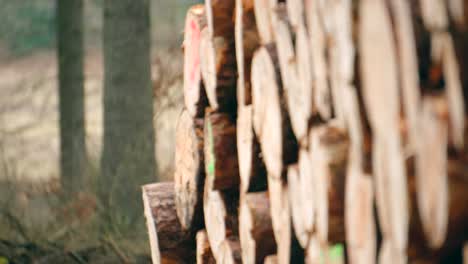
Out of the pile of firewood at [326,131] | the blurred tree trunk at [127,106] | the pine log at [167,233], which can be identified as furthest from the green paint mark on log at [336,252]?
the blurred tree trunk at [127,106]

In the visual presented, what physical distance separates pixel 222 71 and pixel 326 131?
62 centimetres

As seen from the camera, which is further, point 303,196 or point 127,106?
point 127,106

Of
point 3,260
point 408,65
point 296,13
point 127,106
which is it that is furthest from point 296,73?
point 127,106

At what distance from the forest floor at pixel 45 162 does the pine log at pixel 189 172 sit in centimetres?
211

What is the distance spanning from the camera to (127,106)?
4.85 meters

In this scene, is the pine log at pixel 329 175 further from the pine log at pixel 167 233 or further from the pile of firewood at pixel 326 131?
the pine log at pixel 167 233

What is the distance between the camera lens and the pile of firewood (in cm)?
97

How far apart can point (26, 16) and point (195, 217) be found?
4614 millimetres

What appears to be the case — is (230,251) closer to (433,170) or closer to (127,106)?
(433,170)

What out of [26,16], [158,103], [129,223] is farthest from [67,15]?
[129,223]

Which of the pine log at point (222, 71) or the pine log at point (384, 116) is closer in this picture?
the pine log at point (384, 116)

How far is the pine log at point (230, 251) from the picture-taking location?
70.4 inches

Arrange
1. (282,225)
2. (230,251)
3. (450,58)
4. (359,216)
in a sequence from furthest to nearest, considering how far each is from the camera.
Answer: (230,251), (282,225), (359,216), (450,58)

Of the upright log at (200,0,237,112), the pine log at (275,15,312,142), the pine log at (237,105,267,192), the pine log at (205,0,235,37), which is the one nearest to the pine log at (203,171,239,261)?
the pine log at (237,105,267,192)
